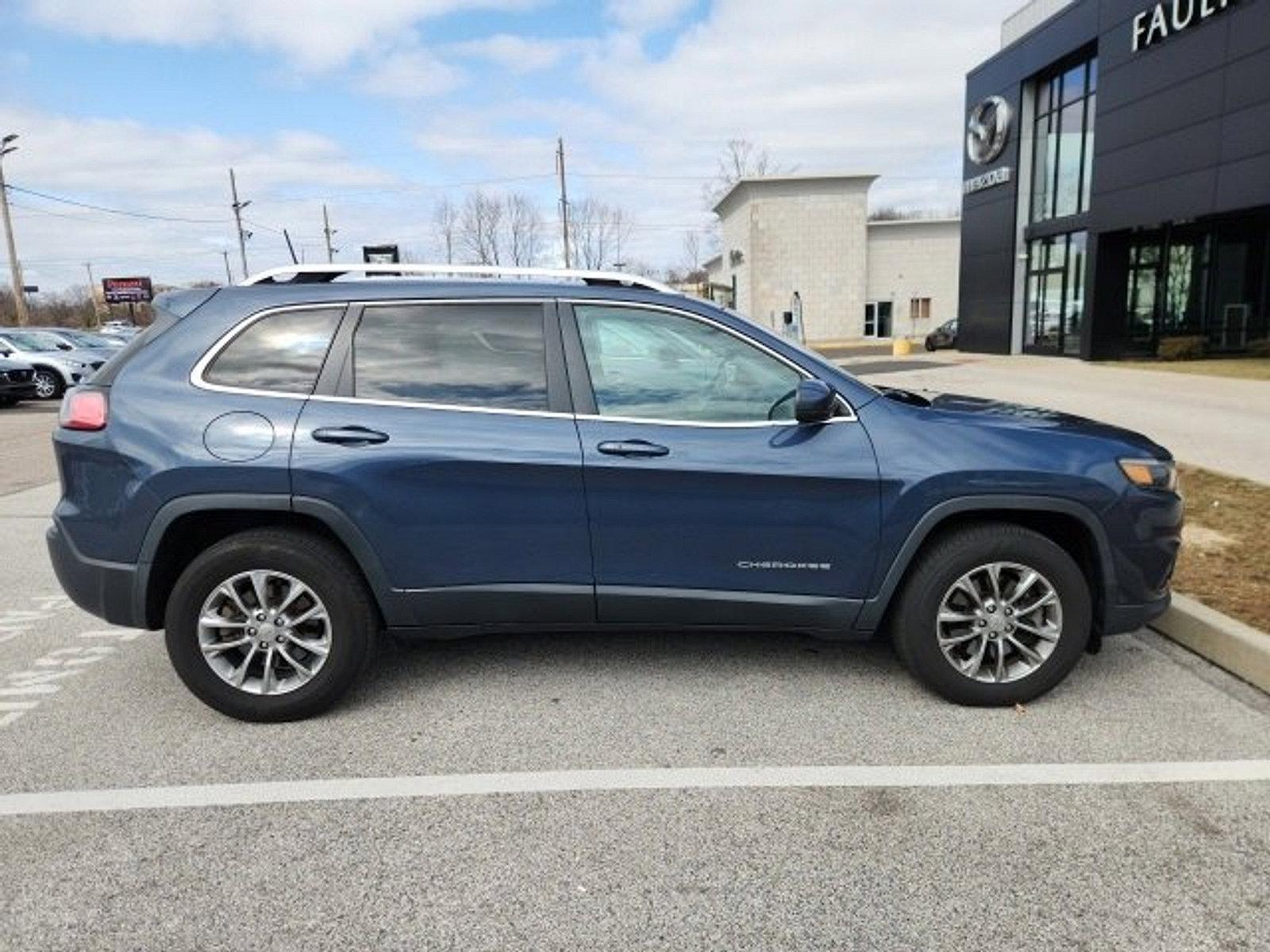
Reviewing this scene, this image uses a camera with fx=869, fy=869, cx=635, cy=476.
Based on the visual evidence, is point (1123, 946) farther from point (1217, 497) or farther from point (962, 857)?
point (1217, 497)

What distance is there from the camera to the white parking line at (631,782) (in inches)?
117

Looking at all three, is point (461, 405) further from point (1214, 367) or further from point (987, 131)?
point (987, 131)

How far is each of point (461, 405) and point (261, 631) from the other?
121cm

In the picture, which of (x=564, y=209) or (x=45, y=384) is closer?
(x=45, y=384)

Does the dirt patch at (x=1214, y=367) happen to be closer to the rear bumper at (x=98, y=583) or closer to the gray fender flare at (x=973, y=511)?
the gray fender flare at (x=973, y=511)

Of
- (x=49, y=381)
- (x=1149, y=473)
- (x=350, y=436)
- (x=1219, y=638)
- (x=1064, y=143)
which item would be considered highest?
(x=1064, y=143)

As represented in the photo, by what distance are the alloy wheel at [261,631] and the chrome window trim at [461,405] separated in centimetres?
74

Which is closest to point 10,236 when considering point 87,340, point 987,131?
point 87,340

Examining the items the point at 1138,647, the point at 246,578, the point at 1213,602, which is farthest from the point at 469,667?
the point at 1213,602

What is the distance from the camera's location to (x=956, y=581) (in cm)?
347

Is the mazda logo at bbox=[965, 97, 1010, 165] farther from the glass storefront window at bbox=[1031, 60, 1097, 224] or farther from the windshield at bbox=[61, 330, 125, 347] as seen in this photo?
the windshield at bbox=[61, 330, 125, 347]

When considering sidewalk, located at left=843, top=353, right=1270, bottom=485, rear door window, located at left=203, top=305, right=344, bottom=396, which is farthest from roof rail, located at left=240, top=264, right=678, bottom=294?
sidewalk, located at left=843, top=353, right=1270, bottom=485

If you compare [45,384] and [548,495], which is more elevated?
[548,495]

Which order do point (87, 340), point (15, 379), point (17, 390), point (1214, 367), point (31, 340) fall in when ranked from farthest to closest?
point (87, 340) → point (31, 340) → point (1214, 367) → point (17, 390) → point (15, 379)
